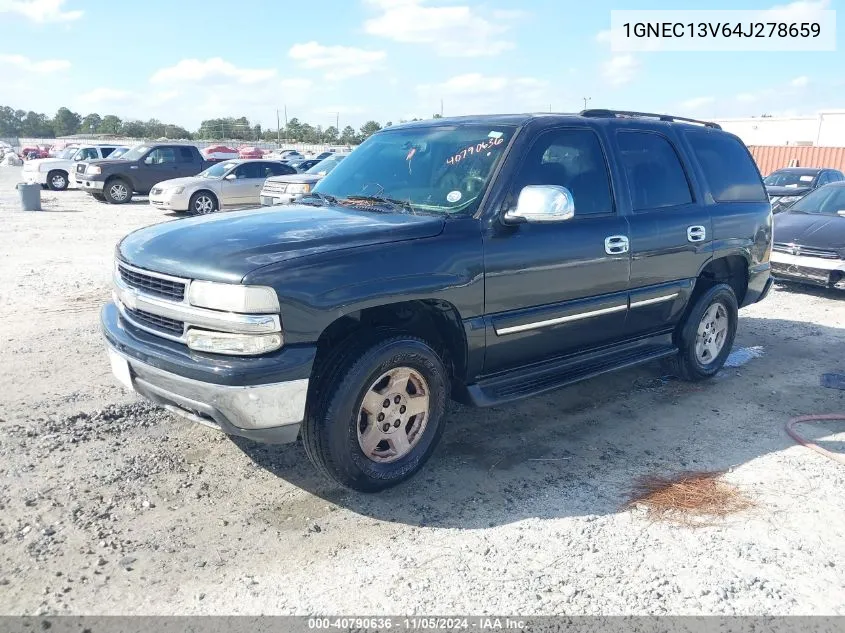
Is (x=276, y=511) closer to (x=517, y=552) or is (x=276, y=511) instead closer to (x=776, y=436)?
(x=517, y=552)

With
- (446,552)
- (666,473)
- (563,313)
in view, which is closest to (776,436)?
(666,473)

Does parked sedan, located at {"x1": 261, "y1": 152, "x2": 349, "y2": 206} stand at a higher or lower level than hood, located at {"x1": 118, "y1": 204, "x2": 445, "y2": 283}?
lower

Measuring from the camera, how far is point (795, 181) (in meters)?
15.2

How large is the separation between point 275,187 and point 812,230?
9686mm

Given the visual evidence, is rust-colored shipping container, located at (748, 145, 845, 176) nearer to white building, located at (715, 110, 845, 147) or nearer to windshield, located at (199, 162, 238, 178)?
white building, located at (715, 110, 845, 147)

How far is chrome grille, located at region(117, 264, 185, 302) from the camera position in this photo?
3293 millimetres

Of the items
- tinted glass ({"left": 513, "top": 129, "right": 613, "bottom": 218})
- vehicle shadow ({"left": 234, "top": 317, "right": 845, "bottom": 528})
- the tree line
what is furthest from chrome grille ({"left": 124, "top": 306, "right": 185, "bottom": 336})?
the tree line

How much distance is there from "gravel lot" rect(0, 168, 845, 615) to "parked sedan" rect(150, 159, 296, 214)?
11764 mm

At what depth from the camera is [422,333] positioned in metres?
3.94

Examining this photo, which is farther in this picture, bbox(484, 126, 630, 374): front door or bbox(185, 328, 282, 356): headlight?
bbox(484, 126, 630, 374): front door

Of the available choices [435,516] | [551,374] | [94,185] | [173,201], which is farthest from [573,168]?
[94,185]

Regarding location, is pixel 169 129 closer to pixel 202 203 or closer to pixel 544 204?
pixel 202 203

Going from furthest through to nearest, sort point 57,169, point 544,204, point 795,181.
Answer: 1. point 57,169
2. point 795,181
3. point 544,204

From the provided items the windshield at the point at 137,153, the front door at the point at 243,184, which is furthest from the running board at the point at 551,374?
the windshield at the point at 137,153
